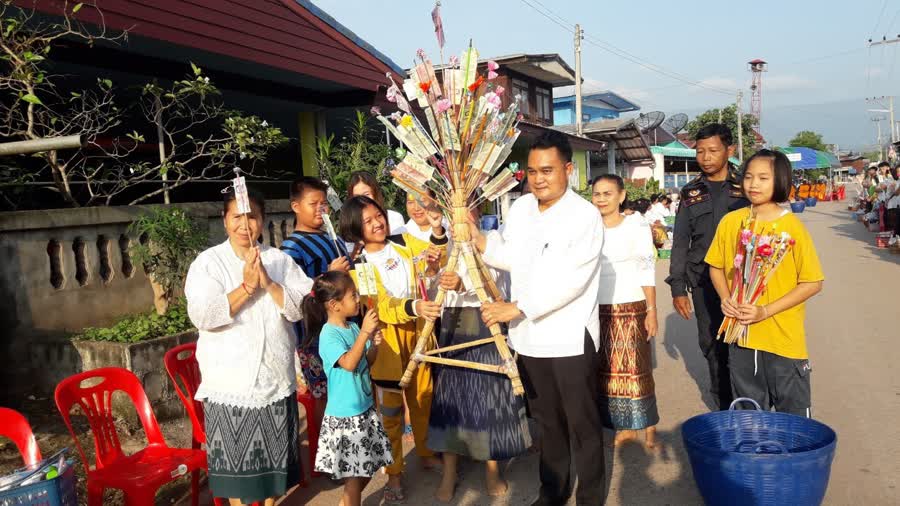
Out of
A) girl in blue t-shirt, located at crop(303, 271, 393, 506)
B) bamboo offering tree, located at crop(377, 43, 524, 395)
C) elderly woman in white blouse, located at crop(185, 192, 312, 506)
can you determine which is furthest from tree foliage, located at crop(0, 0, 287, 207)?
bamboo offering tree, located at crop(377, 43, 524, 395)

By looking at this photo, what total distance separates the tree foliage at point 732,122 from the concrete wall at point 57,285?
110 ft

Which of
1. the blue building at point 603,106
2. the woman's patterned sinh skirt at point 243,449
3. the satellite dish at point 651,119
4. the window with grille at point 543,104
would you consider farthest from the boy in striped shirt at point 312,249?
the blue building at point 603,106

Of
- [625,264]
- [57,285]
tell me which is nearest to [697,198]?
[625,264]

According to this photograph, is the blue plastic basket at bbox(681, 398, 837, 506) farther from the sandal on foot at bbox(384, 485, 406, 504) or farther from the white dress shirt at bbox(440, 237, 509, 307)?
the sandal on foot at bbox(384, 485, 406, 504)

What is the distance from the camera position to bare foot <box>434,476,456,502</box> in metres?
3.59

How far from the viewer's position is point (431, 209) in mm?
3607

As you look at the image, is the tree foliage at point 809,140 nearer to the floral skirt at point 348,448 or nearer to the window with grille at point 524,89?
the window with grille at point 524,89

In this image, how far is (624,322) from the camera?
13.2ft

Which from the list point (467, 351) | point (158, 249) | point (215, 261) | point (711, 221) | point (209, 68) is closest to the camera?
point (215, 261)

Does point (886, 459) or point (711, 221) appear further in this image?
point (711, 221)

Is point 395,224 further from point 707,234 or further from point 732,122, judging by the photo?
point 732,122

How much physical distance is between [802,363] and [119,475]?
3.43m

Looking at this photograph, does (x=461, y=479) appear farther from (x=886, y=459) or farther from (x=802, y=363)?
(x=886, y=459)

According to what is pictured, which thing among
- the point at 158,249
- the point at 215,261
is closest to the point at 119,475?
the point at 215,261
